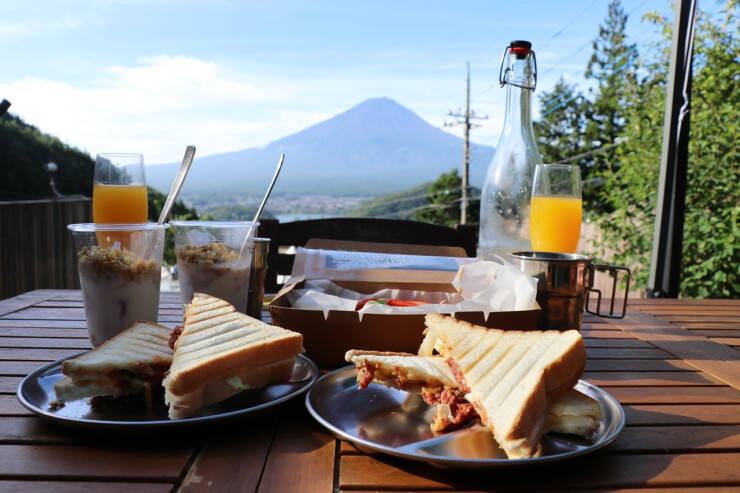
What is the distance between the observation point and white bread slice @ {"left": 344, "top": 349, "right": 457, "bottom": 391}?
76cm

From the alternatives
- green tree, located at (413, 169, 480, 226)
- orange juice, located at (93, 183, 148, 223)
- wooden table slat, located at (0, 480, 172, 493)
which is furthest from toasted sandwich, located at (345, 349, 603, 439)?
green tree, located at (413, 169, 480, 226)

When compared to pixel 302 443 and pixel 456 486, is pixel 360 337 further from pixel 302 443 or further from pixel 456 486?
pixel 456 486

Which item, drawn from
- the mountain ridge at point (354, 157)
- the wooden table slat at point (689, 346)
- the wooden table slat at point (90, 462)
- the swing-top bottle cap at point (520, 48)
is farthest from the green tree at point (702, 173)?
the mountain ridge at point (354, 157)

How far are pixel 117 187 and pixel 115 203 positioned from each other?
4cm

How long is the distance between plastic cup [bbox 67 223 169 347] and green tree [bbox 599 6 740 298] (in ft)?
12.9

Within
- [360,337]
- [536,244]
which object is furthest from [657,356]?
[360,337]

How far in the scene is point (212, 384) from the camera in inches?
29.0

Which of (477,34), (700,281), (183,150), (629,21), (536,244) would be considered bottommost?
(700,281)

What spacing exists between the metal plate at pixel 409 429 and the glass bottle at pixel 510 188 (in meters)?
0.77

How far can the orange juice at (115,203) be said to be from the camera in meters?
1.49

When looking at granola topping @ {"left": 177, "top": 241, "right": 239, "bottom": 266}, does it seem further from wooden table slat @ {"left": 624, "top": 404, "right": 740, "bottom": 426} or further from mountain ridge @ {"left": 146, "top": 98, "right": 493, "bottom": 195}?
mountain ridge @ {"left": 146, "top": 98, "right": 493, "bottom": 195}

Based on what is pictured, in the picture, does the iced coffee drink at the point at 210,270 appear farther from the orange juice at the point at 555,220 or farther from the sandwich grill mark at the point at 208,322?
the orange juice at the point at 555,220

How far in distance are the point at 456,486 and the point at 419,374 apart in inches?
7.7

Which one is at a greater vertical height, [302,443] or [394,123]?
[394,123]
